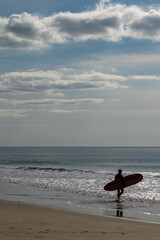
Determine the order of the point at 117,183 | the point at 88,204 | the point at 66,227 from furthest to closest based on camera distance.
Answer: the point at 117,183 < the point at 88,204 < the point at 66,227

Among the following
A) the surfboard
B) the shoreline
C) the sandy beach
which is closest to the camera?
the sandy beach

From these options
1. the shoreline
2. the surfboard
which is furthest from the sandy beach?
the surfboard

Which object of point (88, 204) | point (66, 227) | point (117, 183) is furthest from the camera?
point (117, 183)

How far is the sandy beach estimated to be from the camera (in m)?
8.88

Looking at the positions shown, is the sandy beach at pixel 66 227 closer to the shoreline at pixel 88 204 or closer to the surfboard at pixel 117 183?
the shoreline at pixel 88 204

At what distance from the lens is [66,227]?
10.2 metres

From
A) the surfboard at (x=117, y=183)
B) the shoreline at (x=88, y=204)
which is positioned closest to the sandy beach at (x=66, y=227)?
the shoreline at (x=88, y=204)

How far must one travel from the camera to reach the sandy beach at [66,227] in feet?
29.1

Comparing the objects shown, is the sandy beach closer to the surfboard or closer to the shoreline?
the shoreline

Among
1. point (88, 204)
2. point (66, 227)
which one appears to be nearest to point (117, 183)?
point (88, 204)

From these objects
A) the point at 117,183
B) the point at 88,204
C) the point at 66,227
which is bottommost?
the point at 88,204

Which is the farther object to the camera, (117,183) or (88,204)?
(117,183)

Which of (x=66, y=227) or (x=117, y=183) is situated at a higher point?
(x=117, y=183)

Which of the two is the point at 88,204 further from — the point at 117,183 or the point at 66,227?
the point at 66,227
